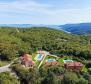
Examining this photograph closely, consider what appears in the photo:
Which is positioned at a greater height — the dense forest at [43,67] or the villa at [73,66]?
the dense forest at [43,67]

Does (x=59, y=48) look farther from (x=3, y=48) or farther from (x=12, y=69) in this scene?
(x=12, y=69)

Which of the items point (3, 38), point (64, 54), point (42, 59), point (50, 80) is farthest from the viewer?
point (3, 38)

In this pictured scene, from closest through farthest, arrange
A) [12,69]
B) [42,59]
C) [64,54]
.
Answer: [12,69] → [42,59] → [64,54]

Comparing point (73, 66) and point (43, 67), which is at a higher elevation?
point (43, 67)

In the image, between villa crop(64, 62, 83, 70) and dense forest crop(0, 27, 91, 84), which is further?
villa crop(64, 62, 83, 70)

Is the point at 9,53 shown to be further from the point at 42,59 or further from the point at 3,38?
the point at 3,38

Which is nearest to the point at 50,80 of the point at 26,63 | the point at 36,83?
the point at 36,83

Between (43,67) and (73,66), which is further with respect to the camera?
(73,66)

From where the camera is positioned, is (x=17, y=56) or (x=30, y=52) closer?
(x=17, y=56)

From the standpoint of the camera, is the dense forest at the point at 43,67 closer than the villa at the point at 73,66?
Yes

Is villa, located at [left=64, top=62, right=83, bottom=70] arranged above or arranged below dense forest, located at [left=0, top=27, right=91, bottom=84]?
below
